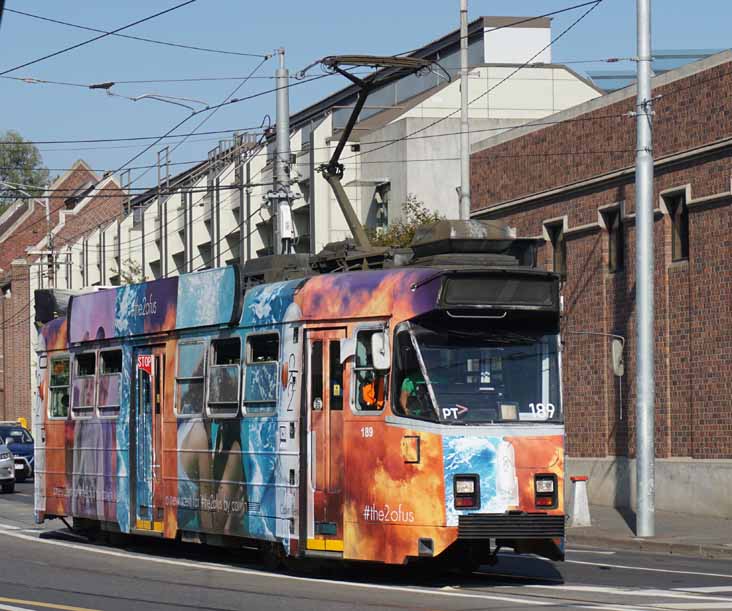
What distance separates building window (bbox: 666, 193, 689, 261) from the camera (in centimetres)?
2631

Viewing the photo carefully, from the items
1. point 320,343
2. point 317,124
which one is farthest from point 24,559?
point 317,124

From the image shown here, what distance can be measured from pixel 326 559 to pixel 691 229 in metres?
12.5

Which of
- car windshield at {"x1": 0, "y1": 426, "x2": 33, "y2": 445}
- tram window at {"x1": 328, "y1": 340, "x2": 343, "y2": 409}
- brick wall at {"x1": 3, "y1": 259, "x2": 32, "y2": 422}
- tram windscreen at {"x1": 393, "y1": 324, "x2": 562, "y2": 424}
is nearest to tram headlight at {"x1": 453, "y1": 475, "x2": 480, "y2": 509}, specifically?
tram windscreen at {"x1": 393, "y1": 324, "x2": 562, "y2": 424}

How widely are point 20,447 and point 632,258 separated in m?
20.2

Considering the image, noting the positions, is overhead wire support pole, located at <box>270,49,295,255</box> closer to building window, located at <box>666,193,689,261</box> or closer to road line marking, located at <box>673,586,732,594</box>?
building window, located at <box>666,193,689,261</box>

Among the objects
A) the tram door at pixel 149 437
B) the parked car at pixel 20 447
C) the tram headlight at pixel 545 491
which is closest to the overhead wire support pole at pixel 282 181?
the tram door at pixel 149 437

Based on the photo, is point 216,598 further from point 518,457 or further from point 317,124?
point 317,124

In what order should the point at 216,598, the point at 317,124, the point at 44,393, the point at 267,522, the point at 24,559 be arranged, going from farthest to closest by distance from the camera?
the point at 317,124 → the point at 44,393 → the point at 24,559 → the point at 267,522 → the point at 216,598

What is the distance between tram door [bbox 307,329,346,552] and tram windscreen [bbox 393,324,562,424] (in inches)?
35.0

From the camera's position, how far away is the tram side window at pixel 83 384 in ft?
64.0

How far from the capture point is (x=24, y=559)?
57.4 feet

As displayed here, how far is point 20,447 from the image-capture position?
41219 millimetres

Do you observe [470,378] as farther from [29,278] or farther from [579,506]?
[29,278]

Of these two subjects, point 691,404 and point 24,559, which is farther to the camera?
point 691,404
